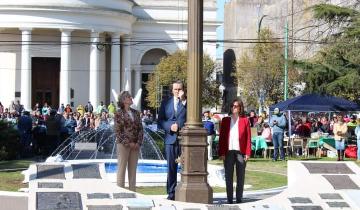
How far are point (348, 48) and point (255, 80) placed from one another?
2473 cm

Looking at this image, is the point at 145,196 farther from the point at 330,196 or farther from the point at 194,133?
the point at 330,196

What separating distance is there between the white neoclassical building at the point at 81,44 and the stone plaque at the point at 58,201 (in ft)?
155

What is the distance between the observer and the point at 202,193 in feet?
38.7

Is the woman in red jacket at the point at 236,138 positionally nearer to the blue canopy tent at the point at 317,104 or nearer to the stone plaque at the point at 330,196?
the stone plaque at the point at 330,196

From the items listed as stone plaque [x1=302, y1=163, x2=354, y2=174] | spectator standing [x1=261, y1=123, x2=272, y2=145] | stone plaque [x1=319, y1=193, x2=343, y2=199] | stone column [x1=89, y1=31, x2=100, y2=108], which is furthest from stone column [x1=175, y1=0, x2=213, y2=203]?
stone column [x1=89, y1=31, x2=100, y2=108]

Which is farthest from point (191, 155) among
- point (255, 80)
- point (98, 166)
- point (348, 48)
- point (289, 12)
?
point (289, 12)

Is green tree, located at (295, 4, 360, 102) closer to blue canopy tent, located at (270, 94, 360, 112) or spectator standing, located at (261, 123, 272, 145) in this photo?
blue canopy tent, located at (270, 94, 360, 112)

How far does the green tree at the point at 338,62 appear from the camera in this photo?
28234mm

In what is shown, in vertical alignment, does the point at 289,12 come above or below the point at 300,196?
above

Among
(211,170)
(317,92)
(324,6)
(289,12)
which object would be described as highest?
(289,12)

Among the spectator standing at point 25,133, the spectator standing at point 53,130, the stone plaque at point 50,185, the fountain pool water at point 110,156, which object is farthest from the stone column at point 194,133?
the spectator standing at point 25,133

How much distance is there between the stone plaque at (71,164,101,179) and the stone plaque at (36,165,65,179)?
0.20m

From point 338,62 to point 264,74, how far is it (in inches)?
920

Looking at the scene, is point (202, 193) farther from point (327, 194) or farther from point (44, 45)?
point (44, 45)
